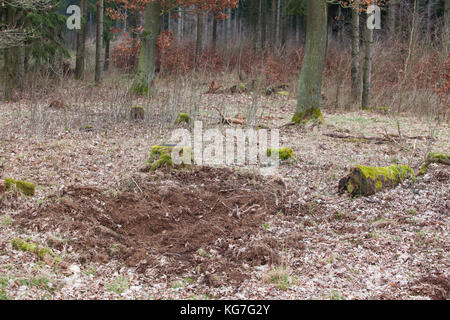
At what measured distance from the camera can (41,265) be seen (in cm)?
466

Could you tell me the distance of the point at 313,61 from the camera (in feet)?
38.8

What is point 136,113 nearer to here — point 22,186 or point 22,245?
point 22,186

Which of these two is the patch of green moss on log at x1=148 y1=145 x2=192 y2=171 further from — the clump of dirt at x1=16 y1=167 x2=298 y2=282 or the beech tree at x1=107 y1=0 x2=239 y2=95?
the beech tree at x1=107 y1=0 x2=239 y2=95

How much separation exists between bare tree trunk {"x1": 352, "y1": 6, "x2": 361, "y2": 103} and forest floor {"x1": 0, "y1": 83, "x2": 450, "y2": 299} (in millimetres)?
7412

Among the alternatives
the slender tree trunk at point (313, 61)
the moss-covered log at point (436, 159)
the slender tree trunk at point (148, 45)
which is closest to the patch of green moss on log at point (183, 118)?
the slender tree trunk at point (313, 61)

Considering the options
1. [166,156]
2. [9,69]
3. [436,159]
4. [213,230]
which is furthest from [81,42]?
[213,230]

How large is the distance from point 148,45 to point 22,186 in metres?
9.93

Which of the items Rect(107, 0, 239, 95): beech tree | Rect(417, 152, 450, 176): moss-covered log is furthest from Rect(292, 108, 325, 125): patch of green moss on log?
Rect(107, 0, 239, 95): beech tree

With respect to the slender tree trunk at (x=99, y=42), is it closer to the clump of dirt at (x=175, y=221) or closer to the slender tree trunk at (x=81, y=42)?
the slender tree trunk at (x=81, y=42)

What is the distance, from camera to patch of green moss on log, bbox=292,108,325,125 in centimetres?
1191

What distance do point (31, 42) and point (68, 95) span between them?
714cm

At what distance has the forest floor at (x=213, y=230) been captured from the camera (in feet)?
14.8

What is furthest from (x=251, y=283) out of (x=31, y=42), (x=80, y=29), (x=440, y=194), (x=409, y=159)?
(x=80, y=29)

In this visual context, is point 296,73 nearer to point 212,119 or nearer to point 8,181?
point 212,119
